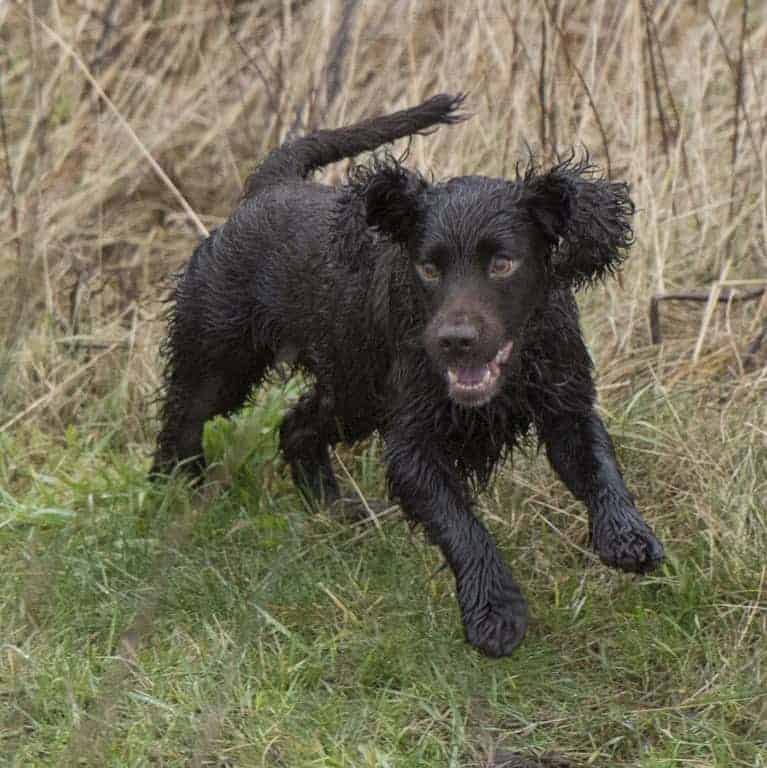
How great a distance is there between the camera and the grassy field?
11.2 feet

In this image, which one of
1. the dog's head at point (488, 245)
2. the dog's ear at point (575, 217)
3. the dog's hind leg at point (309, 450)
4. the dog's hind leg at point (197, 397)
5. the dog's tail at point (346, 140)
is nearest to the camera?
the dog's head at point (488, 245)

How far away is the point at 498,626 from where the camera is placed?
3.39 meters

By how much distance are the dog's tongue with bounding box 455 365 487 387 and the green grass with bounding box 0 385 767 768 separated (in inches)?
28.1

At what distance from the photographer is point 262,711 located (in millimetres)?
3424

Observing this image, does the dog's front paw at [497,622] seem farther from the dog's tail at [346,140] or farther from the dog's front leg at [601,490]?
the dog's tail at [346,140]

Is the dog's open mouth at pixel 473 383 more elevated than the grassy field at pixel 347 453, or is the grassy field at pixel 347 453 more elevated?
the dog's open mouth at pixel 473 383

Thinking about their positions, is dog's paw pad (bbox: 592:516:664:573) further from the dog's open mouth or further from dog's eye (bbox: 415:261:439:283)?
dog's eye (bbox: 415:261:439:283)

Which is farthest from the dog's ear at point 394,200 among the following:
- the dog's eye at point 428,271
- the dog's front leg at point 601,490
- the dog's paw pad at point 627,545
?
the dog's paw pad at point 627,545

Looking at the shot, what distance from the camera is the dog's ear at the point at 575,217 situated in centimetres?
360

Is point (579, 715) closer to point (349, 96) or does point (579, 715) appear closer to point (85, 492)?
point (85, 492)

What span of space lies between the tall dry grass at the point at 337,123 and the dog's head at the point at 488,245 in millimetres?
1217

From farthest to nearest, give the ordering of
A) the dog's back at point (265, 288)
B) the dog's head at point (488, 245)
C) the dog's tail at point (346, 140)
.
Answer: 1. the dog's tail at point (346, 140)
2. the dog's back at point (265, 288)
3. the dog's head at point (488, 245)

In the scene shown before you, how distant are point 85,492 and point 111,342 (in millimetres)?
1078

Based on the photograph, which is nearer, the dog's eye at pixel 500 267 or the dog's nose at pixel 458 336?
the dog's nose at pixel 458 336
